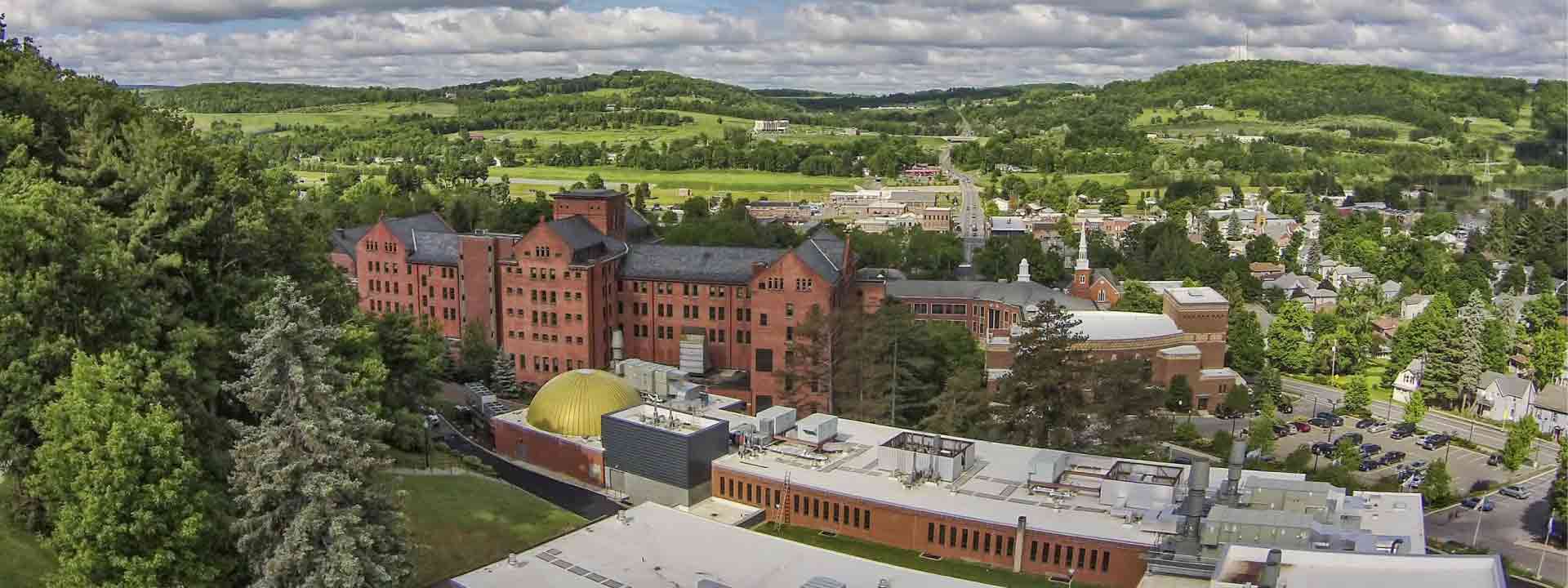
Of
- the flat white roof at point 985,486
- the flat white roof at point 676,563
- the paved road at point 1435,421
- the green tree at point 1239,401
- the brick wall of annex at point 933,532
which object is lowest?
the paved road at point 1435,421

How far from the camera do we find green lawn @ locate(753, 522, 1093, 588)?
4525 centimetres

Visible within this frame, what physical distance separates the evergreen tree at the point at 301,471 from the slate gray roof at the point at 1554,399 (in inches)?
3683

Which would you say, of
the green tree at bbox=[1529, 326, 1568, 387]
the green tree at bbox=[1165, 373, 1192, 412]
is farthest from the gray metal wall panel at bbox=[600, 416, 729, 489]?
the green tree at bbox=[1529, 326, 1568, 387]

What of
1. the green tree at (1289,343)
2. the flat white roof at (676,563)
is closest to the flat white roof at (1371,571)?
the flat white roof at (676,563)

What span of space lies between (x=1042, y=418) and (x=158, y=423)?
44.6 m

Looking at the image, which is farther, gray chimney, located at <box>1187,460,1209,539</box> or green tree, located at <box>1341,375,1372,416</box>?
green tree, located at <box>1341,375,1372,416</box>

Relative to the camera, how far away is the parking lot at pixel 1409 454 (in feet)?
247

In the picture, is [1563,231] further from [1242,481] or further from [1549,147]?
[1242,481]

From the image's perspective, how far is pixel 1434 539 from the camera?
193ft

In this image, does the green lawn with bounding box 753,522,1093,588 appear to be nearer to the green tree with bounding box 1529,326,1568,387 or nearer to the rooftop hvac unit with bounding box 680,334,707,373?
the rooftop hvac unit with bounding box 680,334,707,373

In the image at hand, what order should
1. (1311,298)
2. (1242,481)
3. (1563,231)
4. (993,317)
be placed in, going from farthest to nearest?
(1563,231)
(1311,298)
(993,317)
(1242,481)

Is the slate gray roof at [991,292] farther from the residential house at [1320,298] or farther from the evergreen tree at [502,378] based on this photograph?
the residential house at [1320,298]

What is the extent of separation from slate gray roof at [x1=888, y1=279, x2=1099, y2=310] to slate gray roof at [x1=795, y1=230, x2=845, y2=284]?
22.4 meters

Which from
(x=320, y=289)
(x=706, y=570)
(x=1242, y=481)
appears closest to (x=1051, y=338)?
(x=1242, y=481)
